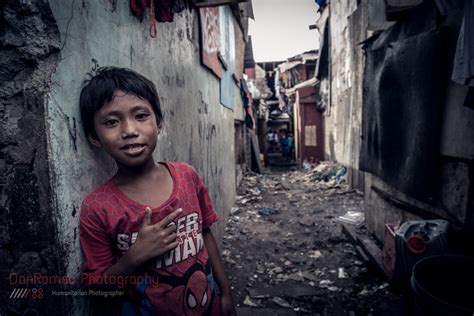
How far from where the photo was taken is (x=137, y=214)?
3.95ft

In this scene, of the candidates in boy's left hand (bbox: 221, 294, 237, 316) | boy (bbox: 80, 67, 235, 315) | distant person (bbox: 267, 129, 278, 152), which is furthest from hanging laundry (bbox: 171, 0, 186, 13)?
distant person (bbox: 267, 129, 278, 152)

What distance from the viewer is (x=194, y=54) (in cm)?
325

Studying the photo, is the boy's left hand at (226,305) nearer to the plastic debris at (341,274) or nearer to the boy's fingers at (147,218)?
the boy's fingers at (147,218)

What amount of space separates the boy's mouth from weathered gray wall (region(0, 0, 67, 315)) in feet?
0.91

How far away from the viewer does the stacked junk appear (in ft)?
5.62

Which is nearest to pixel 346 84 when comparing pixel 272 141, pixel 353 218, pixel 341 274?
pixel 353 218

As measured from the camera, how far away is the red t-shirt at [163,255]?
1.14 m

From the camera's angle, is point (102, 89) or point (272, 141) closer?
point (102, 89)

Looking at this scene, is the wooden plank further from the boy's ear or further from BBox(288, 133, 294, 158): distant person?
BBox(288, 133, 294, 158): distant person

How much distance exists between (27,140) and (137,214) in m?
0.49

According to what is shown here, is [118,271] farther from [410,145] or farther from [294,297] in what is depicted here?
[410,145]

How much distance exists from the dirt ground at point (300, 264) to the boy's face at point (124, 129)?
2.58 meters

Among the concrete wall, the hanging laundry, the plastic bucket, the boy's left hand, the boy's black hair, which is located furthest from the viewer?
the concrete wall

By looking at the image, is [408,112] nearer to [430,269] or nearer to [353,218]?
[430,269]
